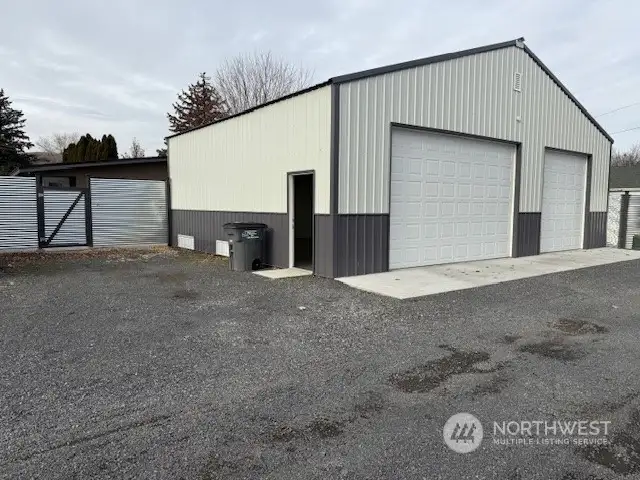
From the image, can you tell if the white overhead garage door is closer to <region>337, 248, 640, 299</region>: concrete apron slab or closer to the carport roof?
<region>337, 248, 640, 299</region>: concrete apron slab

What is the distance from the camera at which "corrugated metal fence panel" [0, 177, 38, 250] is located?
42.0ft

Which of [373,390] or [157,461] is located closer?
[157,461]

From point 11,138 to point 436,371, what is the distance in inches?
1463

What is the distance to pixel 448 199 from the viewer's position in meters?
10.5

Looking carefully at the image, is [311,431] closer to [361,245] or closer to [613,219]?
[361,245]

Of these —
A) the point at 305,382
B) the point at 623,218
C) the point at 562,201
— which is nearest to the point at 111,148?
the point at 562,201

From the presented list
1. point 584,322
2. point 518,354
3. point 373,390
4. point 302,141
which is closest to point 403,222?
point 302,141

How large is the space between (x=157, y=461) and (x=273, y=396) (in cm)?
109

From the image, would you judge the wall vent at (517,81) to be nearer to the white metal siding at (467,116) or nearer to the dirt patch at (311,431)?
the white metal siding at (467,116)

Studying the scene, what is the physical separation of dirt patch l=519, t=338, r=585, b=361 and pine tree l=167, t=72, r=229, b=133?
1178 inches

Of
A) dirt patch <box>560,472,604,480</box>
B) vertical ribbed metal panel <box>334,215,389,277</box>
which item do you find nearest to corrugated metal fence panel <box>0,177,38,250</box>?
vertical ribbed metal panel <box>334,215,389,277</box>

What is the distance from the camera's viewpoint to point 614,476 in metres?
2.50

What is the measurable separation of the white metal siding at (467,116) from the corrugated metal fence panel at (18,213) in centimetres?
1001

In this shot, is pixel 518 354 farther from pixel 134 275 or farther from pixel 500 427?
pixel 134 275
